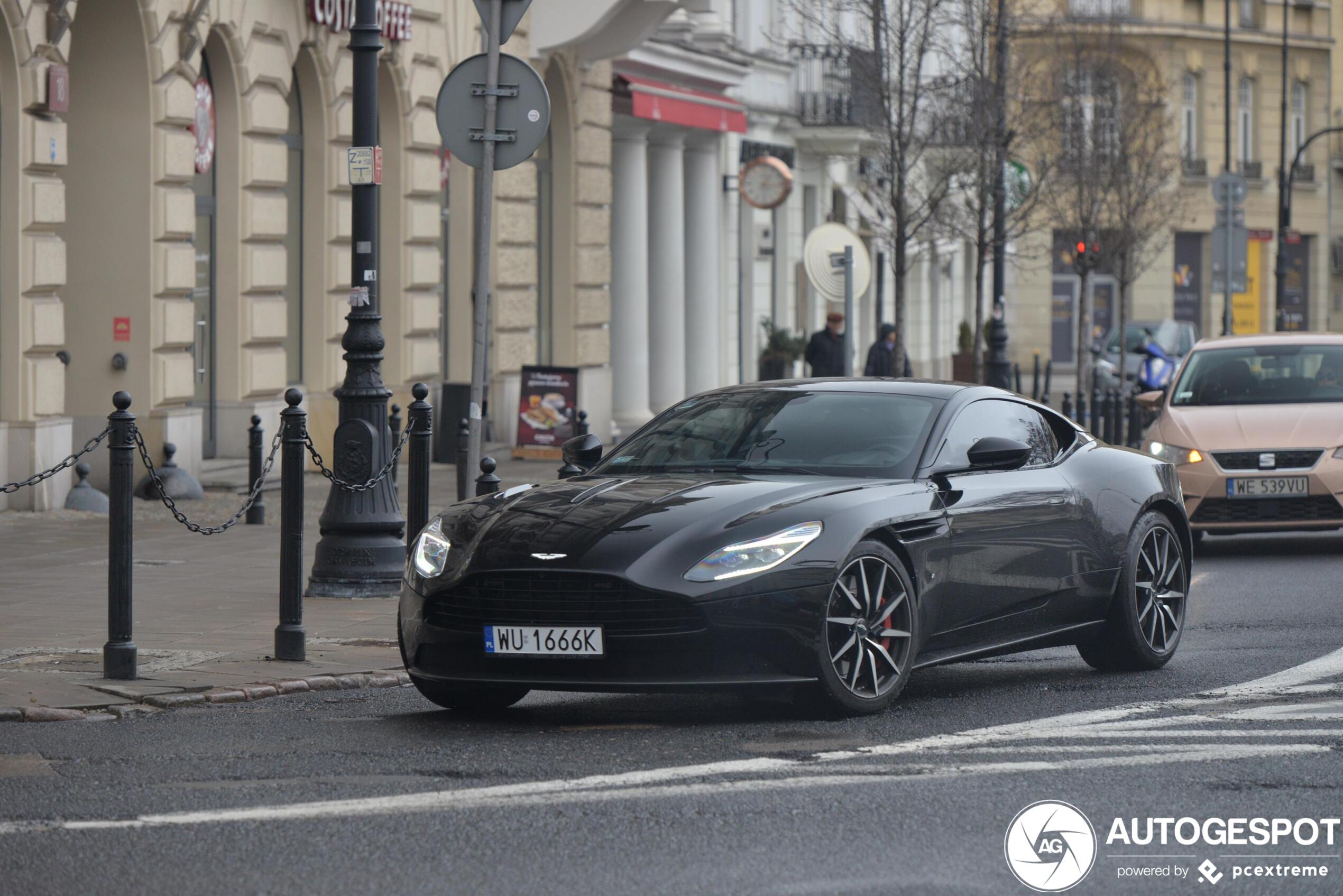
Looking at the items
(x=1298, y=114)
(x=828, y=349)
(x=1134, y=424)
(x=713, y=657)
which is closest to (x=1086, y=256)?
(x=1134, y=424)

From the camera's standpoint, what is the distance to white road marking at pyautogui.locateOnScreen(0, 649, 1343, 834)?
639 centimetres

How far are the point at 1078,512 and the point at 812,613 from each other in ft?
6.85

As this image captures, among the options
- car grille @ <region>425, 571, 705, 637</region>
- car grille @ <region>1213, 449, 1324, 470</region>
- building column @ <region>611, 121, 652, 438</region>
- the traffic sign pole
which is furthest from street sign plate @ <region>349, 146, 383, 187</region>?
building column @ <region>611, 121, 652, 438</region>

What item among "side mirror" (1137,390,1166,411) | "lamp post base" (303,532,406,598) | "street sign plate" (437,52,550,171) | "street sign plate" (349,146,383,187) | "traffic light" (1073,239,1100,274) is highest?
"traffic light" (1073,239,1100,274)

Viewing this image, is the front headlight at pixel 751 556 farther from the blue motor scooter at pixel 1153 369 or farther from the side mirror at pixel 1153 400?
the blue motor scooter at pixel 1153 369

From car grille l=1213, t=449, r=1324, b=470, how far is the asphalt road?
6093 millimetres

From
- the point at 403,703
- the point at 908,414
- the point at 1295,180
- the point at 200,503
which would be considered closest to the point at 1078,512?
the point at 908,414

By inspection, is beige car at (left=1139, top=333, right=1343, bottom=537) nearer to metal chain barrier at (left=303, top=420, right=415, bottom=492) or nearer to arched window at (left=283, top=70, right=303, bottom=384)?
metal chain barrier at (left=303, top=420, right=415, bottom=492)

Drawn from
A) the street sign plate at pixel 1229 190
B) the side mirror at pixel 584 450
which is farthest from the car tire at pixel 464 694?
the street sign plate at pixel 1229 190

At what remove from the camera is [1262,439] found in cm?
1536

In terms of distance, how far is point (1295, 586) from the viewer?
44.2ft

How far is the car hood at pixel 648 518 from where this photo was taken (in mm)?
7742

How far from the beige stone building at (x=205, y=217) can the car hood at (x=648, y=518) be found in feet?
31.0

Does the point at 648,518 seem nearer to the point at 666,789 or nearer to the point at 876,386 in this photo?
the point at 666,789
